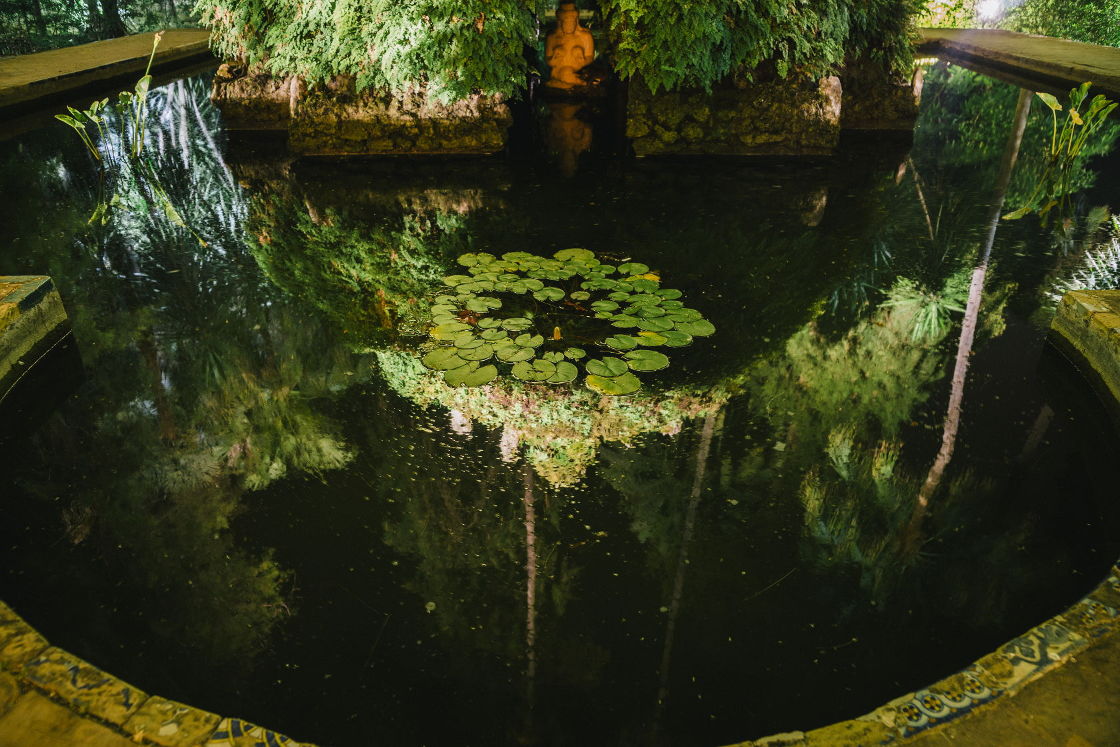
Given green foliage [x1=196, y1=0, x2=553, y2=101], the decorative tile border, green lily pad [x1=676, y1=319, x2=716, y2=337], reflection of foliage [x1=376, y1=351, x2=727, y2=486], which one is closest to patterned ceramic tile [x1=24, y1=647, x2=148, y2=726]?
the decorative tile border

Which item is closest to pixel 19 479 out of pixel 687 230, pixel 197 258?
pixel 197 258

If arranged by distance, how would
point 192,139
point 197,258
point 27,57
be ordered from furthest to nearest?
point 27,57 → point 192,139 → point 197,258

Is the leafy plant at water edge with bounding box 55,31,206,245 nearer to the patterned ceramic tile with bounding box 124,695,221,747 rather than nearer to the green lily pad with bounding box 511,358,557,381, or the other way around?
the green lily pad with bounding box 511,358,557,381

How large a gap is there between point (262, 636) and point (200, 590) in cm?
31

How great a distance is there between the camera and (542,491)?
2545 millimetres

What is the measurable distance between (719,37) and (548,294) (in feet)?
12.1

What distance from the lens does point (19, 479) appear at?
262 cm

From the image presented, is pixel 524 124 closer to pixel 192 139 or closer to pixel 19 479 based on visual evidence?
pixel 192 139

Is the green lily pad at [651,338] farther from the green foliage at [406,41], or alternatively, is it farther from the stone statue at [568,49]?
→ the stone statue at [568,49]

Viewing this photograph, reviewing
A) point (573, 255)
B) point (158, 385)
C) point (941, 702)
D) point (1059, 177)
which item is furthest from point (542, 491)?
point (1059, 177)

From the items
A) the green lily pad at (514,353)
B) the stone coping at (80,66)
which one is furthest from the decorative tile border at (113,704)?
the stone coping at (80,66)

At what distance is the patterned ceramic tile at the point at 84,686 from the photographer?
5.20 feet

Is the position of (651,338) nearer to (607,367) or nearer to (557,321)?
(607,367)

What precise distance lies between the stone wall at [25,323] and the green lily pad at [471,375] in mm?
1945
